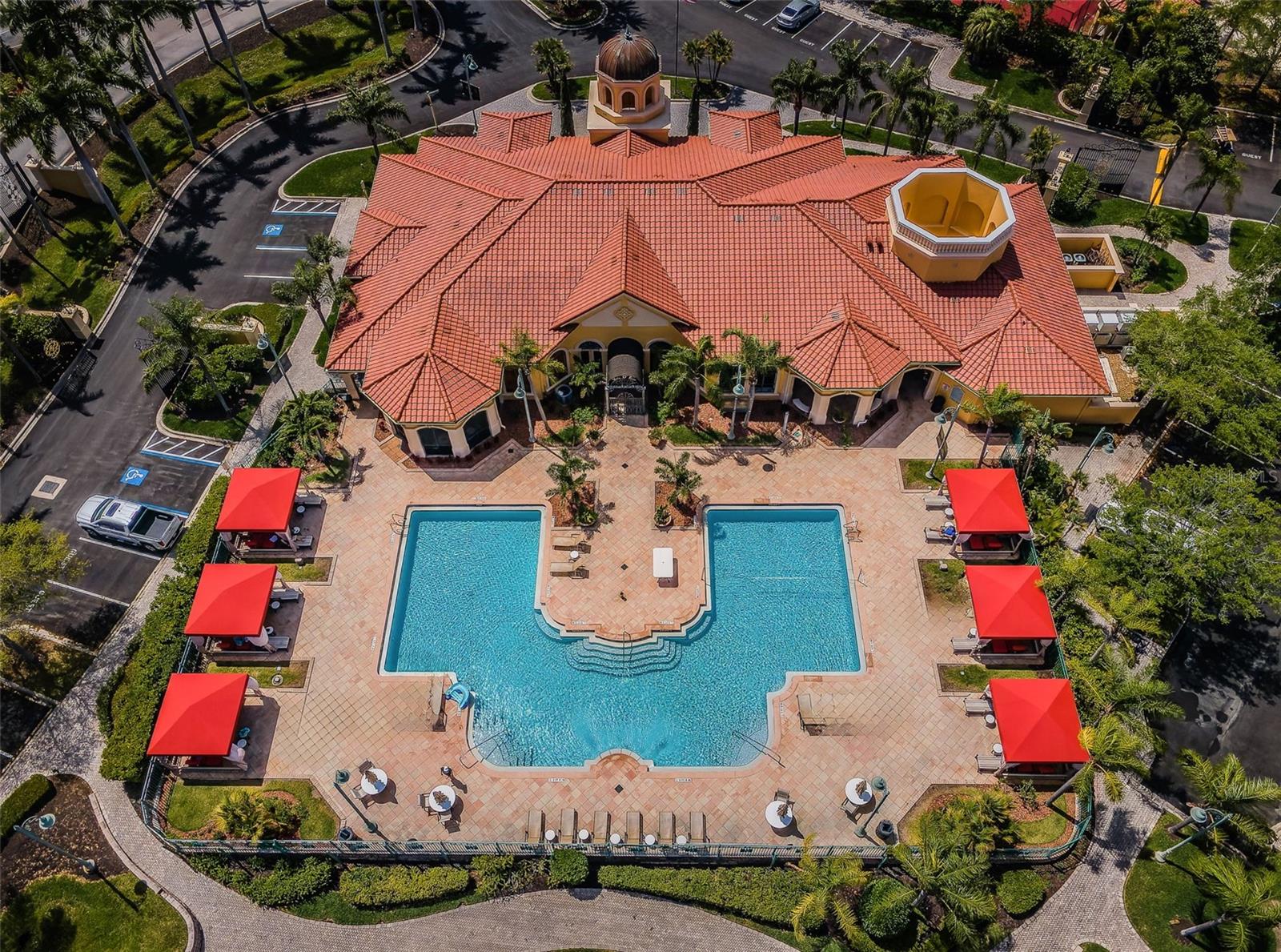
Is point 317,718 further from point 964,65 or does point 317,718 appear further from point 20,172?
point 964,65

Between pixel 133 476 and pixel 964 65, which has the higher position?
pixel 964 65

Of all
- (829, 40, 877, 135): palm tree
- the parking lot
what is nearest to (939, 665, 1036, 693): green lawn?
(829, 40, 877, 135): palm tree

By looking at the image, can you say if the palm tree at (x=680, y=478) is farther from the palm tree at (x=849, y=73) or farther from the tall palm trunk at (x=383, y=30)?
the tall palm trunk at (x=383, y=30)

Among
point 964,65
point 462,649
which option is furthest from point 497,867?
point 964,65

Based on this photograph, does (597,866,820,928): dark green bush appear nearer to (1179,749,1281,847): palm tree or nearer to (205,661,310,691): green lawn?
(1179,749,1281,847): palm tree

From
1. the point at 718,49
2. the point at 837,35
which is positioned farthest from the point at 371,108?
the point at 837,35

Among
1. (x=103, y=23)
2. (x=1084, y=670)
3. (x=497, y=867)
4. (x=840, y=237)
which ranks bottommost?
(x=497, y=867)

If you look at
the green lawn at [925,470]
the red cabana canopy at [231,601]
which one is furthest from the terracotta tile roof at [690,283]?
the red cabana canopy at [231,601]
